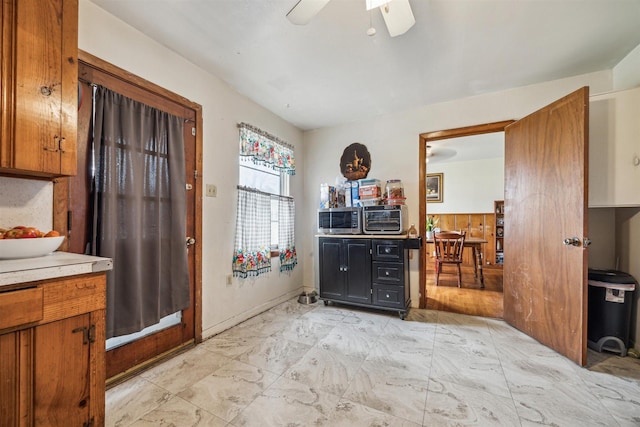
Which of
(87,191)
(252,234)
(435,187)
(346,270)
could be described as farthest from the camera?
(435,187)

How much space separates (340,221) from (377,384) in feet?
5.97

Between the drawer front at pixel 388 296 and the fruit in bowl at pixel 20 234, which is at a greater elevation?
the fruit in bowl at pixel 20 234

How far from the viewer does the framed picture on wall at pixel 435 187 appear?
623cm

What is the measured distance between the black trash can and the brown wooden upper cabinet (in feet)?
12.2

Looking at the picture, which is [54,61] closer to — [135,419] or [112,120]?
[112,120]

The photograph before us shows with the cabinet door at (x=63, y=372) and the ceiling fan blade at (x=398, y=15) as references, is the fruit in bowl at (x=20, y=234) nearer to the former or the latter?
the cabinet door at (x=63, y=372)

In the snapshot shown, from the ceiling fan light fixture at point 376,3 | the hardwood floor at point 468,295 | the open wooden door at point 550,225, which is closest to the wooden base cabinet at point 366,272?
the hardwood floor at point 468,295

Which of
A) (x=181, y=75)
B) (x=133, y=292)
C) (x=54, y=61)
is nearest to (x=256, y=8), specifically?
(x=181, y=75)

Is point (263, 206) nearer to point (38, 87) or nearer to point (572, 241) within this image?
point (38, 87)

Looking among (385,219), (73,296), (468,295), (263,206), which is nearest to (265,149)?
(263,206)

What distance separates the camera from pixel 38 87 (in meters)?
1.13

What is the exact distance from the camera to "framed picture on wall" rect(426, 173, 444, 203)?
20.4 ft

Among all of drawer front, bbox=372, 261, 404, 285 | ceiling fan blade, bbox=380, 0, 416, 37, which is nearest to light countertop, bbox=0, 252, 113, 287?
ceiling fan blade, bbox=380, 0, 416, 37

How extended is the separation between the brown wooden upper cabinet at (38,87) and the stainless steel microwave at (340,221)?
7.83 feet
